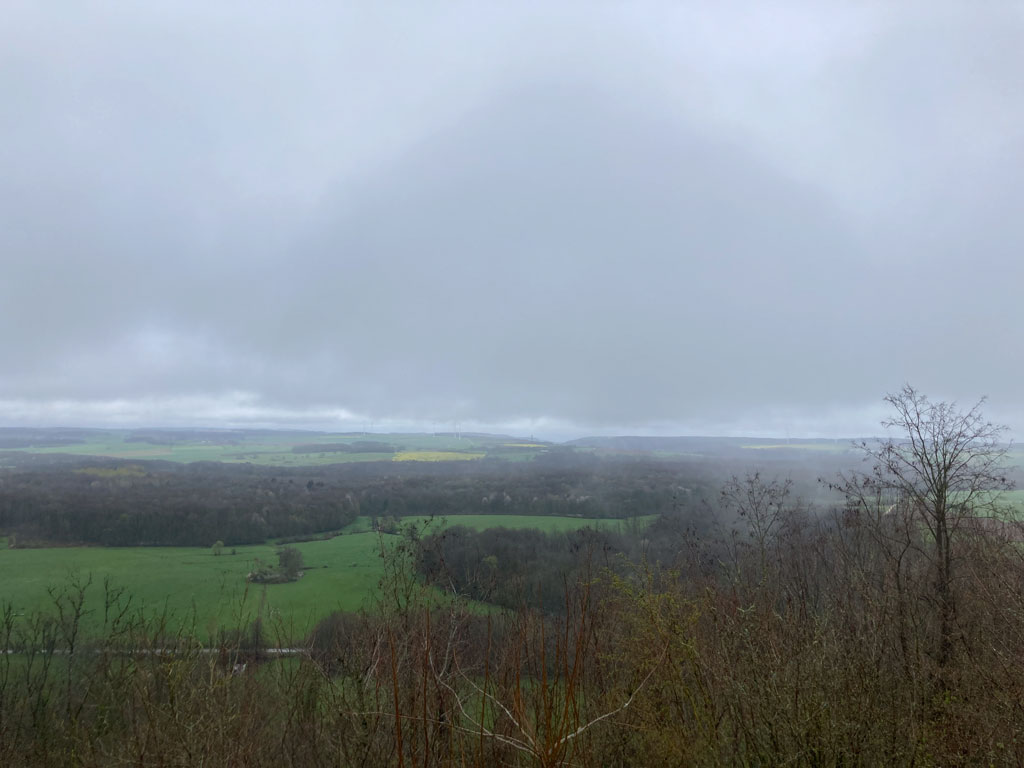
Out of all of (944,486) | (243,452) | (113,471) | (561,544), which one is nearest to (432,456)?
(243,452)

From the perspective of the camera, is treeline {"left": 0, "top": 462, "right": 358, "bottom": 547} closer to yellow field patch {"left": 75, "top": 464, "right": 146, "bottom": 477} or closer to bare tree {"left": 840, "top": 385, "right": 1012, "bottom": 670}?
yellow field patch {"left": 75, "top": 464, "right": 146, "bottom": 477}

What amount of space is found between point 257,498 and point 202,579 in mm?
21604

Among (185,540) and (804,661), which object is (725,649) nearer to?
(804,661)

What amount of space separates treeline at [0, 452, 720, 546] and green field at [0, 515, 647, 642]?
2.73m

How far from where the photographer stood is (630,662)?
6.77m

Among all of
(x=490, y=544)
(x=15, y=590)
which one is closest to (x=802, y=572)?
(x=490, y=544)

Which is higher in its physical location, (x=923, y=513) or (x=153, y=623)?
(x=923, y=513)

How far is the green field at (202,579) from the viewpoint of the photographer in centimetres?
2052

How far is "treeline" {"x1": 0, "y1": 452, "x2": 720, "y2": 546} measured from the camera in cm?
3597

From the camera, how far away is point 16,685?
50.1ft

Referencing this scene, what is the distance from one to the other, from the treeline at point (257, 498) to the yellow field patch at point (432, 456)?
22980mm

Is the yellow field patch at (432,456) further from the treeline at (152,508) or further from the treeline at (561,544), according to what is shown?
the treeline at (561,544)

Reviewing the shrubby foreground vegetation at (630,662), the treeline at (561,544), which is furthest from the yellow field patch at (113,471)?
the treeline at (561,544)

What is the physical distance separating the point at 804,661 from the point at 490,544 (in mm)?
26655
